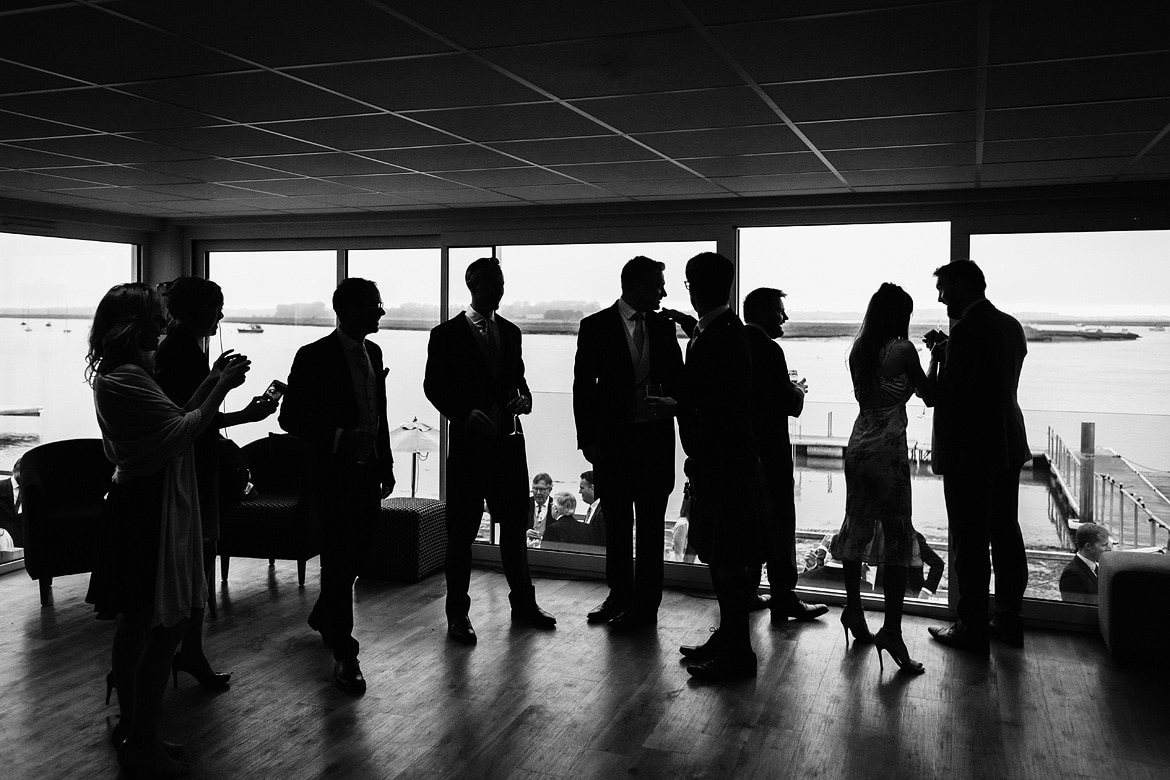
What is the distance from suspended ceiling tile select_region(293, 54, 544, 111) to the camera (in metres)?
3.01

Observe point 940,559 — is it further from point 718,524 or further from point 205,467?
point 205,467

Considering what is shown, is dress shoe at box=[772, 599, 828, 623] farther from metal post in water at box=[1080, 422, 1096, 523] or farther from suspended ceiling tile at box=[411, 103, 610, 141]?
suspended ceiling tile at box=[411, 103, 610, 141]

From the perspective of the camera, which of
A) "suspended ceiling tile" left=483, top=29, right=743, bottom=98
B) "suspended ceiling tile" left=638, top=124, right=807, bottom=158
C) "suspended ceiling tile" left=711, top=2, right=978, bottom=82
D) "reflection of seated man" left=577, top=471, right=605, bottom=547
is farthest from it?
"reflection of seated man" left=577, top=471, right=605, bottom=547

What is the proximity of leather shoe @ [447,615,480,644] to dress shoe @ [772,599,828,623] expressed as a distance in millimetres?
1615

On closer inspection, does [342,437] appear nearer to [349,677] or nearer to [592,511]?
[349,677]

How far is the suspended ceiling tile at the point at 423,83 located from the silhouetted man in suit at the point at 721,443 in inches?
43.9

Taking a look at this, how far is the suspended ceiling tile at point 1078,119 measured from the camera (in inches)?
135

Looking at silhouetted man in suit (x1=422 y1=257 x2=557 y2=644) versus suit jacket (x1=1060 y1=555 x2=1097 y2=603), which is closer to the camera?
silhouetted man in suit (x1=422 y1=257 x2=557 y2=644)

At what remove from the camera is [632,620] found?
Result: 500cm

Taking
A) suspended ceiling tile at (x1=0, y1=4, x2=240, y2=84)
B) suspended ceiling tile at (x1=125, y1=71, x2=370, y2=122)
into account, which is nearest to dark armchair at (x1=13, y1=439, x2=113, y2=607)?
suspended ceiling tile at (x1=125, y1=71, x2=370, y2=122)

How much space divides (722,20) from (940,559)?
399 cm

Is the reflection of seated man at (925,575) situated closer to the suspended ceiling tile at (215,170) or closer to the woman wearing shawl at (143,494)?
the woman wearing shawl at (143,494)

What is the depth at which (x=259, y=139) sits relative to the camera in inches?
164

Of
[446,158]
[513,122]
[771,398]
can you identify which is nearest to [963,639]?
[771,398]
